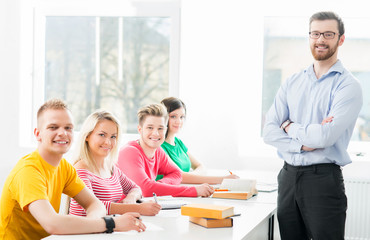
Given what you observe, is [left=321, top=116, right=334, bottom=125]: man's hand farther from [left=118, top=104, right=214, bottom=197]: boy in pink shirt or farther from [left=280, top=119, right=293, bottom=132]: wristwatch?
[left=118, top=104, right=214, bottom=197]: boy in pink shirt

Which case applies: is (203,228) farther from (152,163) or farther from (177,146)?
(177,146)

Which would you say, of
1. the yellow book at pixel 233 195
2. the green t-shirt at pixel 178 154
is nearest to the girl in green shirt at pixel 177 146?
the green t-shirt at pixel 178 154

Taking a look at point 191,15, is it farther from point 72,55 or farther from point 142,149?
point 142,149

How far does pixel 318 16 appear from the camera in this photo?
7.97 ft

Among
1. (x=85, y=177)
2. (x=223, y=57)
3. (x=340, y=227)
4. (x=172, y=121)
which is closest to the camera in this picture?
(x=340, y=227)

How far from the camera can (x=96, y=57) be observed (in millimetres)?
5094

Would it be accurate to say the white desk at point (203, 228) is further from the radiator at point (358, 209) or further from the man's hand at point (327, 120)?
the radiator at point (358, 209)

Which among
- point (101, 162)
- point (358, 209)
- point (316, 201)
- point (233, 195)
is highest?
point (101, 162)

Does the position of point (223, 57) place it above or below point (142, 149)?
above

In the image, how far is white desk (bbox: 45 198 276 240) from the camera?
1.97m

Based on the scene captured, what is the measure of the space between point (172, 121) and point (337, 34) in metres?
1.55

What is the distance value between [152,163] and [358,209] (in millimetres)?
2065

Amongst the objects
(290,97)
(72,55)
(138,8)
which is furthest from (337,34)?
(72,55)

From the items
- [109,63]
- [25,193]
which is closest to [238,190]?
[25,193]
